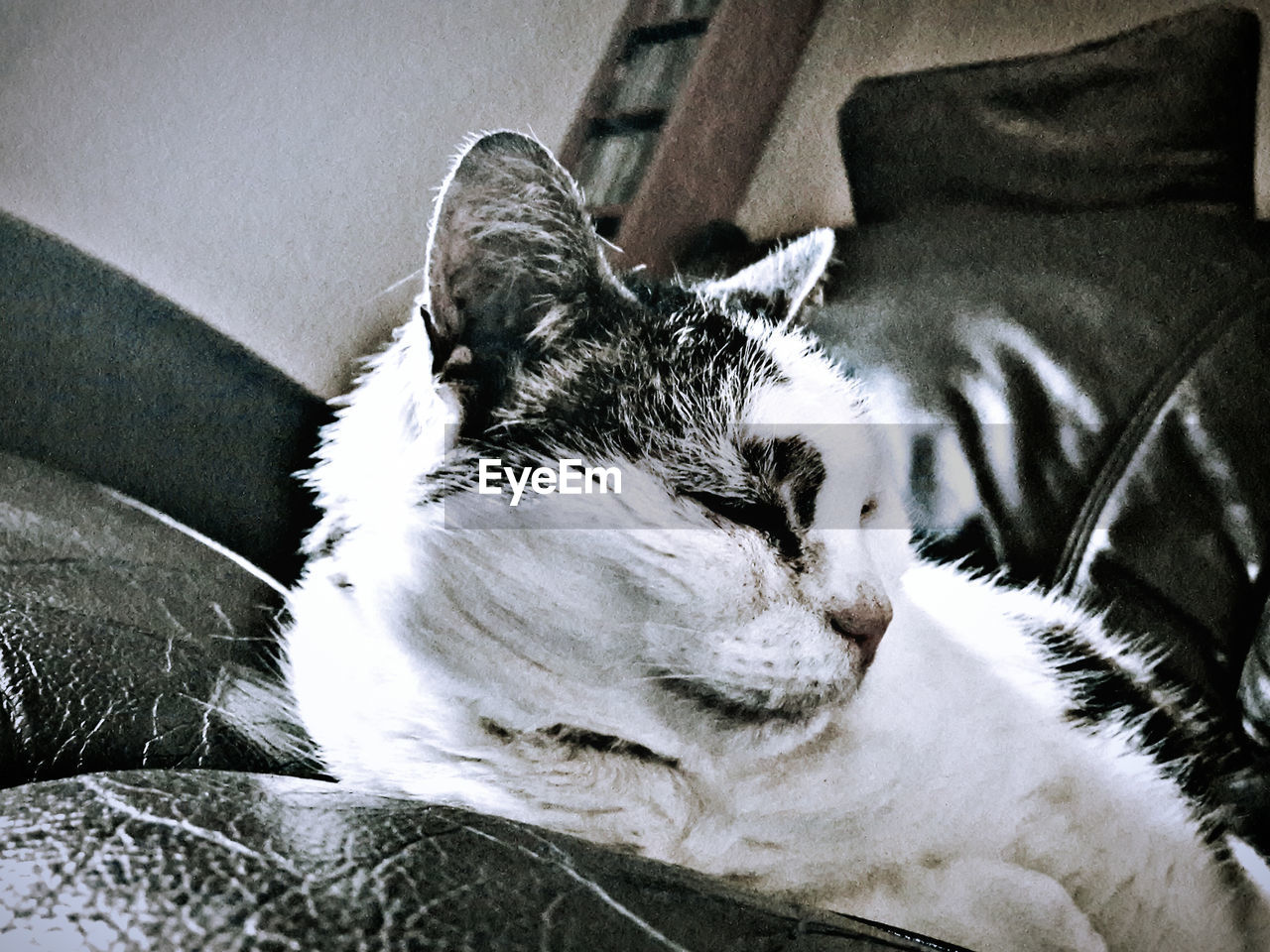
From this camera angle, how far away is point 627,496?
893 mm

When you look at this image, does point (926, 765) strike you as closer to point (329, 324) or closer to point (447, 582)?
point (447, 582)

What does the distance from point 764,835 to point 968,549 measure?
0.35 metres

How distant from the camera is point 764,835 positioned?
86cm

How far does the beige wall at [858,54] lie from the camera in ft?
3.15

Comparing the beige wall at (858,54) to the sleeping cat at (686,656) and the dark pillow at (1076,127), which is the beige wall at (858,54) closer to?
the dark pillow at (1076,127)

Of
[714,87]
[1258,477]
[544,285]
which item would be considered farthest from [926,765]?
[714,87]

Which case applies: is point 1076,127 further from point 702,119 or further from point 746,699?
point 746,699

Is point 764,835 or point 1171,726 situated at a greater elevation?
point 1171,726

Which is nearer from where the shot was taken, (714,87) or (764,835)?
(764,835)

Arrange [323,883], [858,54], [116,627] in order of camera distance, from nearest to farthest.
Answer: [323,883]
[116,627]
[858,54]

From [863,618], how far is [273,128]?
0.79 m

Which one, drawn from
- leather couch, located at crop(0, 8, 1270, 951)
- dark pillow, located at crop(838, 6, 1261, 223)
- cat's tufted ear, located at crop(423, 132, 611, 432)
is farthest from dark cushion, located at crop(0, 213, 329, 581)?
dark pillow, located at crop(838, 6, 1261, 223)

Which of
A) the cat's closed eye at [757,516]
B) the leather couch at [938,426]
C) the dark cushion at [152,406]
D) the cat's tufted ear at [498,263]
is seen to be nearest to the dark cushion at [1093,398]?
→ the leather couch at [938,426]

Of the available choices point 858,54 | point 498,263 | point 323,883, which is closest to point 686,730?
point 323,883
